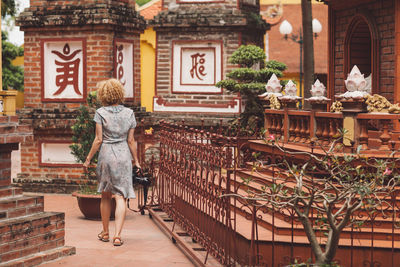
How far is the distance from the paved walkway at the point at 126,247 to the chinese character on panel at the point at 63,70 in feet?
10.4

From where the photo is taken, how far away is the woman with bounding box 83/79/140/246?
9.17 metres

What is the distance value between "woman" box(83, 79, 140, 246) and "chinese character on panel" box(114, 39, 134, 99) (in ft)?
16.2

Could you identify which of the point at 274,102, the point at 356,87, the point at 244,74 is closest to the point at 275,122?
the point at 274,102

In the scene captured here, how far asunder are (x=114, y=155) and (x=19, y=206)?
1.63m

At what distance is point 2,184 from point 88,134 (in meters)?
4.11

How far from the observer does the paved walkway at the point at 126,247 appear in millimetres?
8328

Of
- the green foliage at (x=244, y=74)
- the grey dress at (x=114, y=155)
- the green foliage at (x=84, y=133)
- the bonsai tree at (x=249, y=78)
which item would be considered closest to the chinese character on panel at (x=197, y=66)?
the bonsai tree at (x=249, y=78)

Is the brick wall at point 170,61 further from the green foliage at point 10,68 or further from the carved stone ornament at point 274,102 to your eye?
the green foliage at point 10,68

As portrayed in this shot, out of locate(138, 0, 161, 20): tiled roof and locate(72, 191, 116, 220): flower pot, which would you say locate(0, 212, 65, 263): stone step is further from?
locate(138, 0, 161, 20): tiled roof

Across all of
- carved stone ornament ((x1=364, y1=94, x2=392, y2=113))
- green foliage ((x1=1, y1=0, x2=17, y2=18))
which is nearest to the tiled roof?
green foliage ((x1=1, y1=0, x2=17, y2=18))

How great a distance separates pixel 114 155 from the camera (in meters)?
9.18

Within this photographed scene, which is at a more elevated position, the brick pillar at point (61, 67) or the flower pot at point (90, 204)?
the brick pillar at point (61, 67)

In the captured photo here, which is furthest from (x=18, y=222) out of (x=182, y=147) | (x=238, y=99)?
(x=238, y=99)

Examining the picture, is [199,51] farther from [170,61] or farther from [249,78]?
[249,78]
